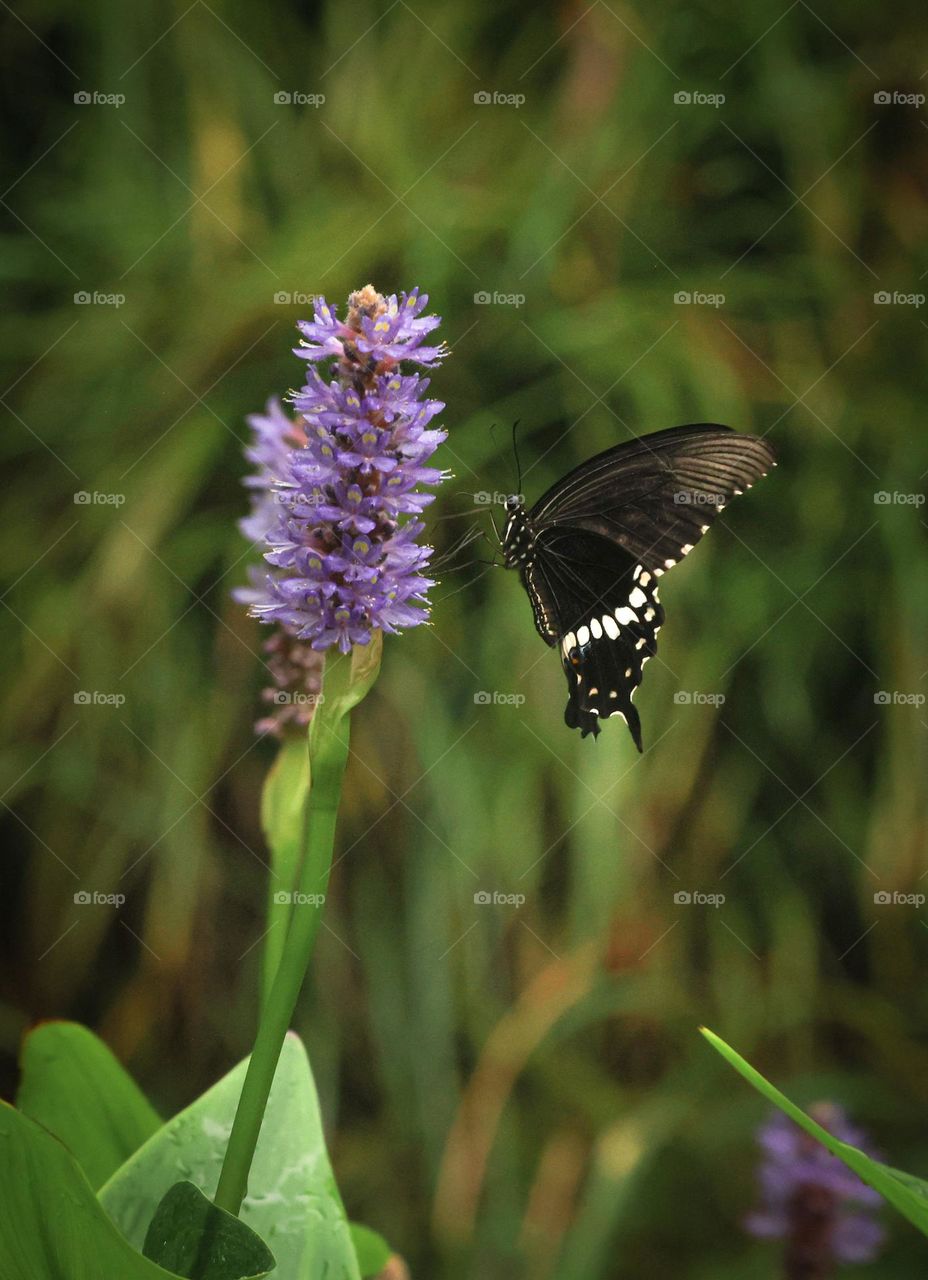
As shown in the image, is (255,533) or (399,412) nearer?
(399,412)

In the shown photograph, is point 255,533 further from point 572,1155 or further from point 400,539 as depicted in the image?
point 572,1155

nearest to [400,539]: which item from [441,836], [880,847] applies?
[441,836]

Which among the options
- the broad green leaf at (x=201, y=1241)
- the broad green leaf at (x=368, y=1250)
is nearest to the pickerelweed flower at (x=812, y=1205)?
the broad green leaf at (x=368, y=1250)

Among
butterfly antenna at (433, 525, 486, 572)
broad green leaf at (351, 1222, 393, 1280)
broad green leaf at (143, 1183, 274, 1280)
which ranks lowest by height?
broad green leaf at (351, 1222, 393, 1280)

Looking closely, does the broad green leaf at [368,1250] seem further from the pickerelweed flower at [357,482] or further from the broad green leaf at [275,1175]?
the pickerelweed flower at [357,482]

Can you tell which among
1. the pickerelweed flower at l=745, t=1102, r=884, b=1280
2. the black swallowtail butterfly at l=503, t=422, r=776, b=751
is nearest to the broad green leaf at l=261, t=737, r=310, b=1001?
the black swallowtail butterfly at l=503, t=422, r=776, b=751

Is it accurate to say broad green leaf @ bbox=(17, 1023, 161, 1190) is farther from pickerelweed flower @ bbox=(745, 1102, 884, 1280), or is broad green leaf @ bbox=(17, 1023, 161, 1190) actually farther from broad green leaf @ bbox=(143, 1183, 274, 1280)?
pickerelweed flower @ bbox=(745, 1102, 884, 1280)
